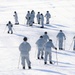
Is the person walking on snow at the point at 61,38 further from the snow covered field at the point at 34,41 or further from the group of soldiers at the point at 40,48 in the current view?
the group of soldiers at the point at 40,48

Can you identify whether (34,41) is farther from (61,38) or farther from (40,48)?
(40,48)

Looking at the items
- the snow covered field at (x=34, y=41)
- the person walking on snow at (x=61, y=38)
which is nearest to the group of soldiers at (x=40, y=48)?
the snow covered field at (x=34, y=41)

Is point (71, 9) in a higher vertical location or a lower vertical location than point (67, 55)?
higher

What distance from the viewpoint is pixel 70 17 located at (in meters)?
40.1

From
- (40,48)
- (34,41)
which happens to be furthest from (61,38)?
(40,48)

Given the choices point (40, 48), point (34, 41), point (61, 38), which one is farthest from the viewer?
point (34, 41)

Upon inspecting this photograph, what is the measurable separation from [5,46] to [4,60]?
199 inches

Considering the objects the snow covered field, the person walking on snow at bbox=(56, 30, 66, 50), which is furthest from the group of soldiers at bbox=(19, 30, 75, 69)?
the person walking on snow at bbox=(56, 30, 66, 50)

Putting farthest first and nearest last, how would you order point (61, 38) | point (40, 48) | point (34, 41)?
point (34, 41) < point (61, 38) < point (40, 48)

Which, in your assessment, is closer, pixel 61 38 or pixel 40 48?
pixel 40 48

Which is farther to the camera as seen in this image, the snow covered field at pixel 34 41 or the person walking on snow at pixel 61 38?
the person walking on snow at pixel 61 38

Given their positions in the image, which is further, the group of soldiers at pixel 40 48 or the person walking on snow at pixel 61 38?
the person walking on snow at pixel 61 38

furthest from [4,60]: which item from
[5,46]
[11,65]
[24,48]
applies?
[5,46]

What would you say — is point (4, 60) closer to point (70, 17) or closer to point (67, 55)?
point (67, 55)
